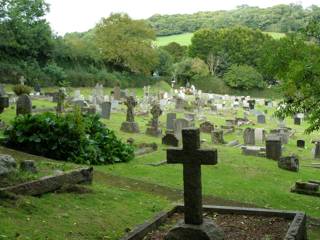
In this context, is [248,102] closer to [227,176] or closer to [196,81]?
[196,81]

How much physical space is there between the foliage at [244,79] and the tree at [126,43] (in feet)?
44.6

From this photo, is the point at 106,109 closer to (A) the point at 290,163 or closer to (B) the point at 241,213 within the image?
(A) the point at 290,163

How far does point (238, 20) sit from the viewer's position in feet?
392

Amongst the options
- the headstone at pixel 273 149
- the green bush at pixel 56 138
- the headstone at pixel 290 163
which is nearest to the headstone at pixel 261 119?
the headstone at pixel 273 149

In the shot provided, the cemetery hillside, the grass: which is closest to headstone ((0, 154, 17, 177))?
the cemetery hillside

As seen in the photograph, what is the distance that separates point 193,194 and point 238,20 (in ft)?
383

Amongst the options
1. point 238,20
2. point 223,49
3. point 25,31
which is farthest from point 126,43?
point 238,20

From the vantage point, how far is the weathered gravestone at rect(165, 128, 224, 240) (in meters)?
6.54

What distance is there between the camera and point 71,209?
8070mm

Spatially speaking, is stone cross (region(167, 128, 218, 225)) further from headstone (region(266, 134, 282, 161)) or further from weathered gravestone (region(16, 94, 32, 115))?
weathered gravestone (region(16, 94, 32, 115))

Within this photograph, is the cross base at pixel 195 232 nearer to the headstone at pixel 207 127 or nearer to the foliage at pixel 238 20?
the headstone at pixel 207 127

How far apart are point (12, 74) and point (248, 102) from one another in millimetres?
21669

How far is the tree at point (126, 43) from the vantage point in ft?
196

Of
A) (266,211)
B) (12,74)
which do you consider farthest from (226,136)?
(12,74)
